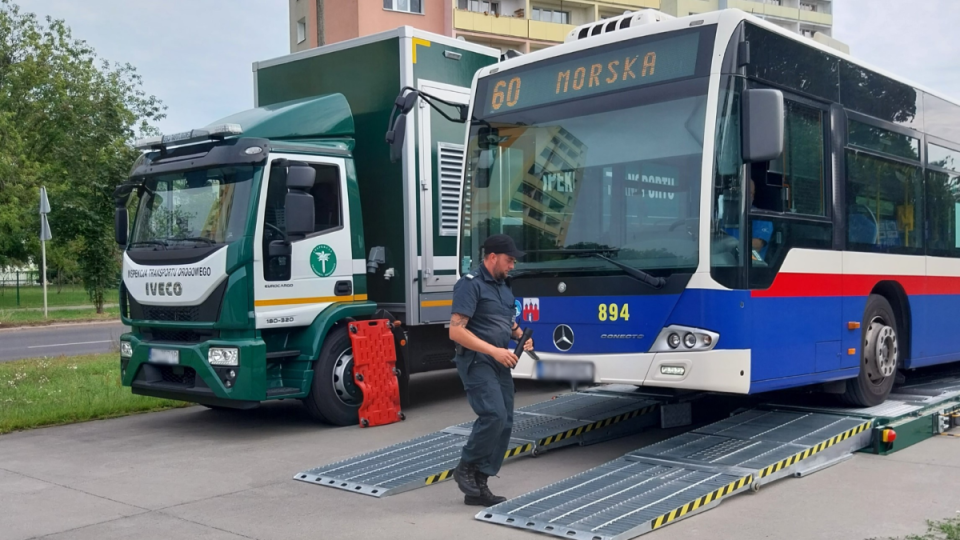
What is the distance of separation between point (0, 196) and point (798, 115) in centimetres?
3379

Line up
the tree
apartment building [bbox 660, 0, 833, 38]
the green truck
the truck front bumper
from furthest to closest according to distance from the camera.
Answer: apartment building [bbox 660, 0, 833, 38], the tree, the green truck, the truck front bumper

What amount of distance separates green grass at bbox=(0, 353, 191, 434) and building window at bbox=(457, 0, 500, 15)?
132ft

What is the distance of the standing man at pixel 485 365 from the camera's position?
604 cm

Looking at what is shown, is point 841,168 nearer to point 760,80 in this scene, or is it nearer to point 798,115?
point 798,115

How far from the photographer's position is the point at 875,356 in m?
8.40

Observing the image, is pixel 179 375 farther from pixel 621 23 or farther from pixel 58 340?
pixel 58 340

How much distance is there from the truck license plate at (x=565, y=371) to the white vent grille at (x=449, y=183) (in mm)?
3144

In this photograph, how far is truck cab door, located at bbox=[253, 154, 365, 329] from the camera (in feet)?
28.8

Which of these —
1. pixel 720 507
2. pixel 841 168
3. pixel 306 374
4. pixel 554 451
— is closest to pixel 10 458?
pixel 306 374

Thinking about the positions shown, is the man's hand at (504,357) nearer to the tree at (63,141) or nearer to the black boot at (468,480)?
the black boot at (468,480)

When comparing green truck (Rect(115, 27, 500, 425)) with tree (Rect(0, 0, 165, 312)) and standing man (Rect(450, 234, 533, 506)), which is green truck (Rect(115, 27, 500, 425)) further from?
tree (Rect(0, 0, 165, 312))

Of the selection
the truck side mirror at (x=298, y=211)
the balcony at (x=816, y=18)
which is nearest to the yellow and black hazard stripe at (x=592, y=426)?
the truck side mirror at (x=298, y=211)

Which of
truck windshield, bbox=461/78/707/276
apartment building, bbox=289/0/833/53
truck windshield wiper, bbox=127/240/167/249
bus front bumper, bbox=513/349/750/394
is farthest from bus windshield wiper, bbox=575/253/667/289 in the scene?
apartment building, bbox=289/0/833/53

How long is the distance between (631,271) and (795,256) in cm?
141
